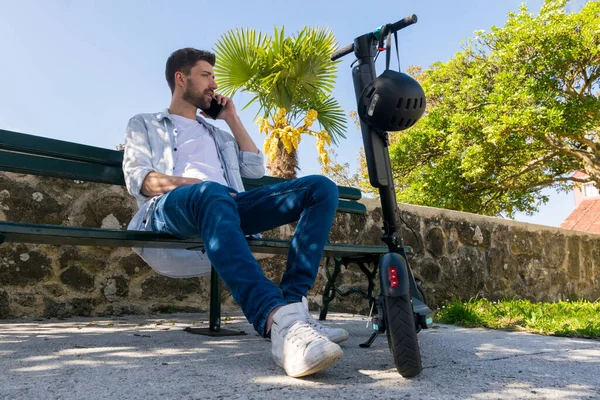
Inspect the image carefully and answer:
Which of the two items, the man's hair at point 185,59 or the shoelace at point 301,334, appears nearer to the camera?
the shoelace at point 301,334

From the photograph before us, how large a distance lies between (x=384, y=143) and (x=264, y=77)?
8.63 meters

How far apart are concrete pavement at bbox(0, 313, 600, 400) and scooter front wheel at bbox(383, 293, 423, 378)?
46mm

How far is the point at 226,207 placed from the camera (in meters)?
1.80

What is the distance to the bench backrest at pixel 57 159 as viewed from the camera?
2.50m

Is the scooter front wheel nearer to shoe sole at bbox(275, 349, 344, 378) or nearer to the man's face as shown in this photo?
shoe sole at bbox(275, 349, 344, 378)

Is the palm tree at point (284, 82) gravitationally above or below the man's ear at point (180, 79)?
above

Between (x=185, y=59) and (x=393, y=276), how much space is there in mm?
1707

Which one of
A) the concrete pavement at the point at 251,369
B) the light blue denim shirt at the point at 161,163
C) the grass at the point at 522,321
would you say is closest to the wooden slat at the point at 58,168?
the light blue denim shirt at the point at 161,163

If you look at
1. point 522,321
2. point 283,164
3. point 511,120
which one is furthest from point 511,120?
point 522,321

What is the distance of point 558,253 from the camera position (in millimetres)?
7293

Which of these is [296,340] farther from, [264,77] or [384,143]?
[264,77]

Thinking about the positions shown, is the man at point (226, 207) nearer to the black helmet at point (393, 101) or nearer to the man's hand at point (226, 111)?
the man's hand at point (226, 111)

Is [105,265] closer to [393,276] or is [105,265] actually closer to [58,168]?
[58,168]

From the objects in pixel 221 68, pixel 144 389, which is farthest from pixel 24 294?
pixel 221 68
